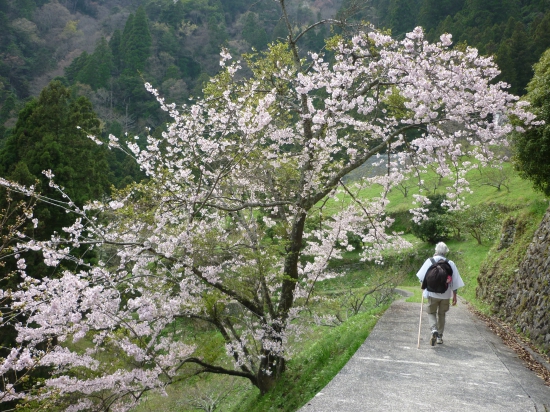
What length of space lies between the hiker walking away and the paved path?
0.33m

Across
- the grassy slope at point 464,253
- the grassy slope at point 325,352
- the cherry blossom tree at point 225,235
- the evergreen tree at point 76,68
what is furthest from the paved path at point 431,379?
the evergreen tree at point 76,68

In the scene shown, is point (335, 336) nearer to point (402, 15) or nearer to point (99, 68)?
point (402, 15)

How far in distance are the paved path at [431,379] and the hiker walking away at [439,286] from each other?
33 cm

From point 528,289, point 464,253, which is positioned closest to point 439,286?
point 528,289

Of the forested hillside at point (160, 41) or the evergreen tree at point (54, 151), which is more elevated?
the forested hillside at point (160, 41)

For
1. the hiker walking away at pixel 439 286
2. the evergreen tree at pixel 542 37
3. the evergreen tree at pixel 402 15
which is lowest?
the hiker walking away at pixel 439 286

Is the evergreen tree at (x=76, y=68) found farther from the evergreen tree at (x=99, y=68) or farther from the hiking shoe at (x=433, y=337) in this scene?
the hiking shoe at (x=433, y=337)

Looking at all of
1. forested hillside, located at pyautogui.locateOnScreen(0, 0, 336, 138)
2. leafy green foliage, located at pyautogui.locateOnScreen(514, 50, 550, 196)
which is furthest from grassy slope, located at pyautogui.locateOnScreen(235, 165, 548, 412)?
forested hillside, located at pyautogui.locateOnScreen(0, 0, 336, 138)

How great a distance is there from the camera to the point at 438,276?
588cm

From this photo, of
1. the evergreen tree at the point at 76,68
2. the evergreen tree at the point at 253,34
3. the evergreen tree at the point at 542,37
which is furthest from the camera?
the evergreen tree at the point at 253,34

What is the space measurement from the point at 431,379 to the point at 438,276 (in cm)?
163

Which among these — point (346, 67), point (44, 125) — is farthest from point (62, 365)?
point (44, 125)

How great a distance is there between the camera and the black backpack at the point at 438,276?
586 cm

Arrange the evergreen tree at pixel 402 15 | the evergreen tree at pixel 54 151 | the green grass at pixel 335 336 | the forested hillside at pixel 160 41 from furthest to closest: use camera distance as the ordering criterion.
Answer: the evergreen tree at pixel 402 15 < the forested hillside at pixel 160 41 < the evergreen tree at pixel 54 151 < the green grass at pixel 335 336
